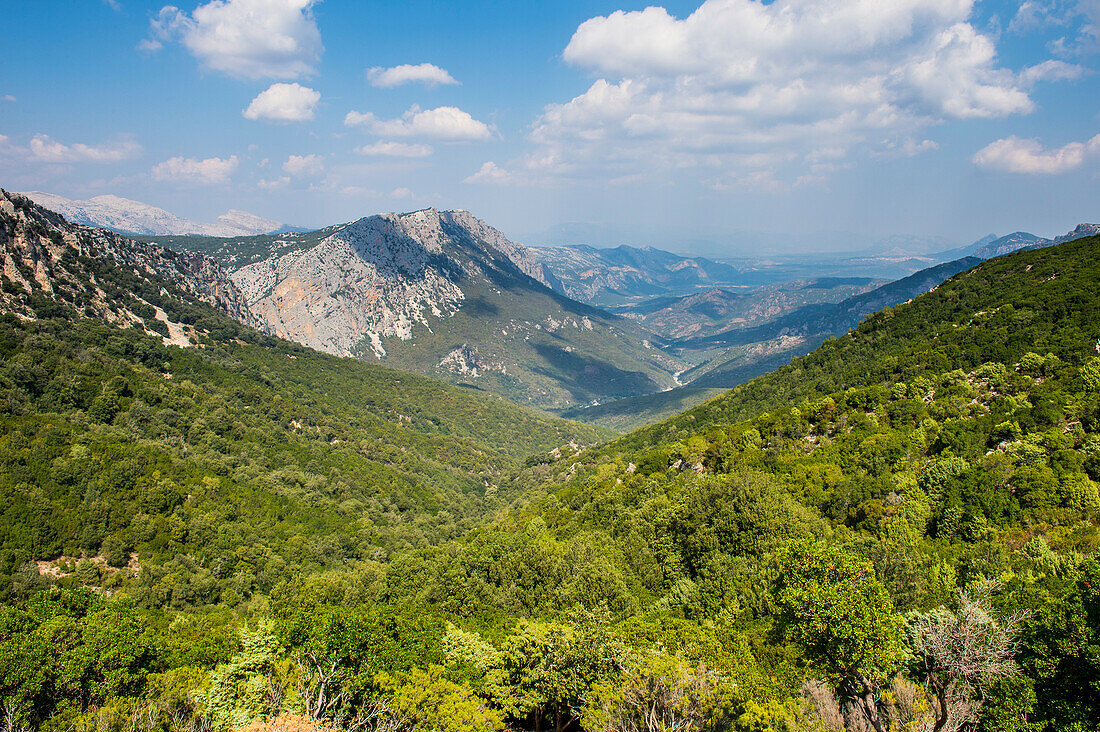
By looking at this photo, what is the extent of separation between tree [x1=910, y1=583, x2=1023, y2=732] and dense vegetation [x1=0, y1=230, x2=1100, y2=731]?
0.56 feet

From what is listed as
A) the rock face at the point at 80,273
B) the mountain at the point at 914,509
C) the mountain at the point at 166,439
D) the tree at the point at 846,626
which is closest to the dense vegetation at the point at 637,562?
the tree at the point at 846,626

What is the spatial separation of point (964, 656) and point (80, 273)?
7118 inches

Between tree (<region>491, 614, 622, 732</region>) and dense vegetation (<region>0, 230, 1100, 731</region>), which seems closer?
dense vegetation (<region>0, 230, 1100, 731</region>)

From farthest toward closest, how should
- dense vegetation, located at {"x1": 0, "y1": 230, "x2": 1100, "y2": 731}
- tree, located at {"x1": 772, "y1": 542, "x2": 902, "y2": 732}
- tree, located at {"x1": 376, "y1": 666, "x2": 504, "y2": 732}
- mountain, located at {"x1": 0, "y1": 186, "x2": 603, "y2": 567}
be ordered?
1. mountain, located at {"x1": 0, "y1": 186, "x2": 603, "y2": 567}
2. tree, located at {"x1": 376, "y1": 666, "x2": 504, "y2": 732}
3. dense vegetation, located at {"x1": 0, "y1": 230, "x2": 1100, "y2": 731}
4. tree, located at {"x1": 772, "y1": 542, "x2": 902, "y2": 732}

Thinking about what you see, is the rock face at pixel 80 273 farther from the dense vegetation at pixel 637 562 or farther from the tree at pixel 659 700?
the tree at pixel 659 700

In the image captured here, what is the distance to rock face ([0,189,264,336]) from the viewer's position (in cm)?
11675

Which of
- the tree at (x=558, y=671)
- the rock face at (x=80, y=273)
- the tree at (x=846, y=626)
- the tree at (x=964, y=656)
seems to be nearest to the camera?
the tree at (x=846, y=626)

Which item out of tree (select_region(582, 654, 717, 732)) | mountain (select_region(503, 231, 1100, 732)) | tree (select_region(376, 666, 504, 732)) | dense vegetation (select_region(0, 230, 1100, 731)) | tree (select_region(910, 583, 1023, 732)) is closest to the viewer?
tree (select_region(910, 583, 1023, 732))

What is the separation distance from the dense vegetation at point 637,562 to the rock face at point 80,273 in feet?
50.0

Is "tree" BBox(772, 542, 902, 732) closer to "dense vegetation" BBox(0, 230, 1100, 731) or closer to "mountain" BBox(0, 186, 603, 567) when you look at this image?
"dense vegetation" BBox(0, 230, 1100, 731)

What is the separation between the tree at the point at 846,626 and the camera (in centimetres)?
2278

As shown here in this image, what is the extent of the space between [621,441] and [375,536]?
74.8m

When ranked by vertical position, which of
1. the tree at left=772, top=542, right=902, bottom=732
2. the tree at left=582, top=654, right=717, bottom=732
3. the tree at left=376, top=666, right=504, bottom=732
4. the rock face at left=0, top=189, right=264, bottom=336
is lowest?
the tree at left=376, top=666, right=504, bottom=732

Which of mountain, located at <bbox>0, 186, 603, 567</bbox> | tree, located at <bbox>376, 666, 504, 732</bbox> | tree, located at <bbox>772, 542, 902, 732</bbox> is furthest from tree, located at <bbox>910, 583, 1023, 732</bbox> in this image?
mountain, located at <bbox>0, 186, 603, 567</bbox>
